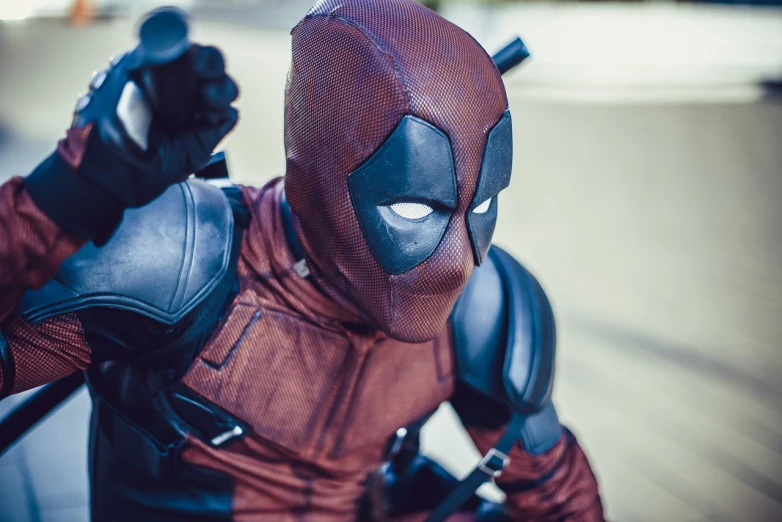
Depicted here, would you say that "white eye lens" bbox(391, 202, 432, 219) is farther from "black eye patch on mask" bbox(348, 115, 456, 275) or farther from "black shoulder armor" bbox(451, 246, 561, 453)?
"black shoulder armor" bbox(451, 246, 561, 453)

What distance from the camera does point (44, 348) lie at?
0.90 m

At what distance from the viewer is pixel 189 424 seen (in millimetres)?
1072

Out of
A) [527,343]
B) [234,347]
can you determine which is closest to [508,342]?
[527,343]

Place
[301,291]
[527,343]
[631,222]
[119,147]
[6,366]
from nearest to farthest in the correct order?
[119,147], [6,366], [301,291], [527,343], [631,222]

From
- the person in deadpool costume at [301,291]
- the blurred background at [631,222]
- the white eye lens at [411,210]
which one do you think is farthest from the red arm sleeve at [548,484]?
the blurred background at [631,222]

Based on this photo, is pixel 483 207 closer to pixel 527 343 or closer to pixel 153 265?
pixel 527 343

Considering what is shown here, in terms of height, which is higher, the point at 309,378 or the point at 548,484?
the point at 309,378

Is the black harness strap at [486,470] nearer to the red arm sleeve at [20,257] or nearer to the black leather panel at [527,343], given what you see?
the black leather panel at [527,343]

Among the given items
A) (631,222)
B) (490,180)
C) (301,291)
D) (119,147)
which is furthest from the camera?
(631,222)

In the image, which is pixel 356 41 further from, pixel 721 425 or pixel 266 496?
pixel 721 425

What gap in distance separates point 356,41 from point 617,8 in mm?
9379

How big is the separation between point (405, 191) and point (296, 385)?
1.20 feet

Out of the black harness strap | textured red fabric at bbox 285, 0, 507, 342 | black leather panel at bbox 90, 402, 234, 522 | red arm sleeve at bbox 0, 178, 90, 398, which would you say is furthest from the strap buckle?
red arm sleeve at bbox 0, 178, 90, 398

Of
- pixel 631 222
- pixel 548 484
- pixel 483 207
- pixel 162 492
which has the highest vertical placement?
pixel 483 207
